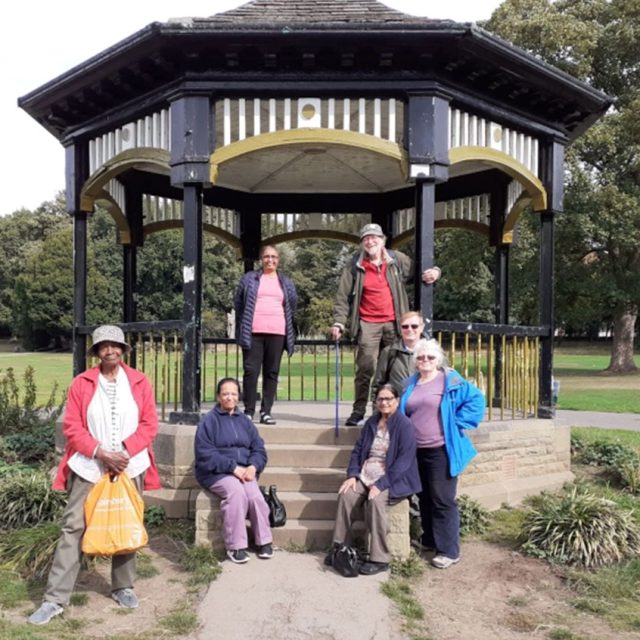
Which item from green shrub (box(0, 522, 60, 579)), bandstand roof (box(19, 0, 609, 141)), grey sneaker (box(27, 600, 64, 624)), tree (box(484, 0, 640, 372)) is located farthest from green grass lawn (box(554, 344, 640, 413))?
grey sneaker (box(27, 600, 64, 624))

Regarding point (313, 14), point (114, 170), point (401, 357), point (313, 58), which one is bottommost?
point (401, 357)

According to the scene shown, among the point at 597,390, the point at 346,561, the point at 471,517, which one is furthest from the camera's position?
the point at 597,390

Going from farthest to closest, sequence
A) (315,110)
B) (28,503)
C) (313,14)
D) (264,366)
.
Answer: (264,366), (313,14), (315,110), (28,503)

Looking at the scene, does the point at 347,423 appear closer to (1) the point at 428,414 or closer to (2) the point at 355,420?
(2) the point at 355,420

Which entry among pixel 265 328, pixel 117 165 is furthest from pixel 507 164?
pixel 117 165

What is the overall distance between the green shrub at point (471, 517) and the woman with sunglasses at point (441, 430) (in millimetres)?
682

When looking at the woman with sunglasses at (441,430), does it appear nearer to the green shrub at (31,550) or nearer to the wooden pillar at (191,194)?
the wooden pillar at (191,194)

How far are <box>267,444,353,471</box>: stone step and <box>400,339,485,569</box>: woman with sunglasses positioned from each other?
42.7 inches

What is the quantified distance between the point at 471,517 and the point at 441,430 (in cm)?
125

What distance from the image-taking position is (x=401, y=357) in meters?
6.02

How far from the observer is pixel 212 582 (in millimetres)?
5000

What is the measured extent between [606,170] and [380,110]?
20.2 metres

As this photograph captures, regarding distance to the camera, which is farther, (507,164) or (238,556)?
(507,164)

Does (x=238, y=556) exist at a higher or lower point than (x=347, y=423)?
lower
